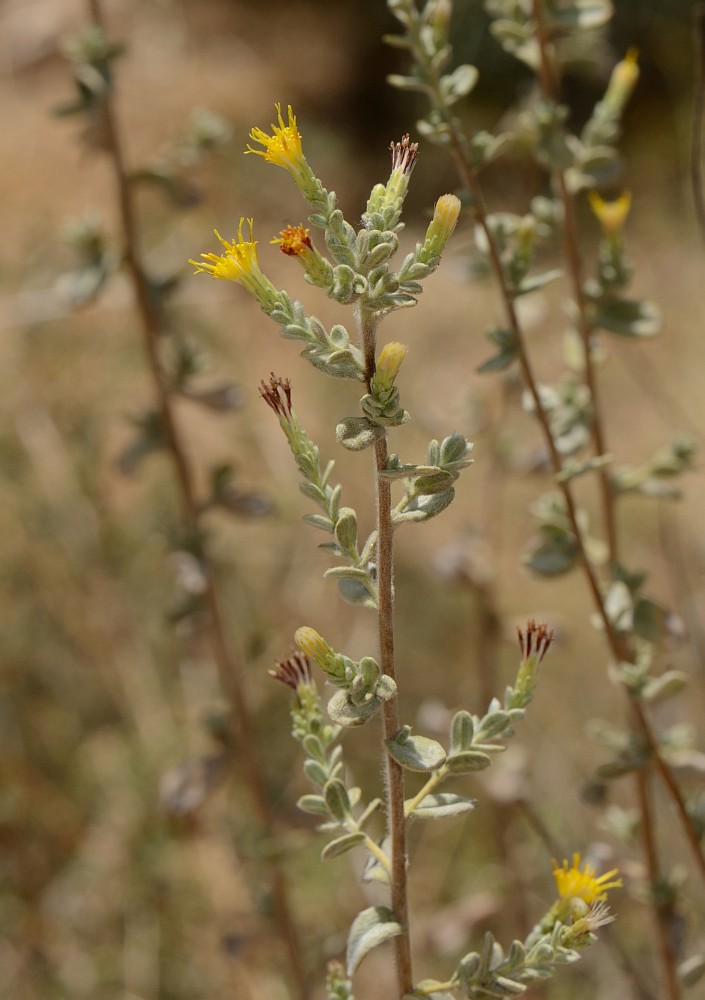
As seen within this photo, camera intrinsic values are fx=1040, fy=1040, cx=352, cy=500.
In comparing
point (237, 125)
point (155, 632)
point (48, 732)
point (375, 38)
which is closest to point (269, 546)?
point (155, 632)

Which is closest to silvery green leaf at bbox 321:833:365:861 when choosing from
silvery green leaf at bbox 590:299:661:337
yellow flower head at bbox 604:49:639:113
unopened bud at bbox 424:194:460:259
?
unopened bud at bbox 424:194:460:259

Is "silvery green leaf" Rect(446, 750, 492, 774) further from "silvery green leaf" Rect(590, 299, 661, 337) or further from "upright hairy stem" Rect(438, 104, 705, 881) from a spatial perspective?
"silvery green leaf" Rect(590, 299, 661, 337)

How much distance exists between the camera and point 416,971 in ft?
6.70

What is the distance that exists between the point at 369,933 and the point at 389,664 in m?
0.23

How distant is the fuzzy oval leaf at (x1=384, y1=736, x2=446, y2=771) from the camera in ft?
2.72

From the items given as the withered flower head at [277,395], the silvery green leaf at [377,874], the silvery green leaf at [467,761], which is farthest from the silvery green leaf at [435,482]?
the silvery green leaf at [377,874]

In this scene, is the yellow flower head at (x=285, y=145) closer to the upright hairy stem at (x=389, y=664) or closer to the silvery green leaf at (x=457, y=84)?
the upright hairy stem at (x=389, y=664)

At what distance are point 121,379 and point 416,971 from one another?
6.31ft

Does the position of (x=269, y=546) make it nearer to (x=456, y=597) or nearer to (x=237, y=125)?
(x=456, y=597)

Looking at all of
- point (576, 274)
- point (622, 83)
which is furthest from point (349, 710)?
point (622, 83)

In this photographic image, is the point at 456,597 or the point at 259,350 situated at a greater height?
the point at 259,350

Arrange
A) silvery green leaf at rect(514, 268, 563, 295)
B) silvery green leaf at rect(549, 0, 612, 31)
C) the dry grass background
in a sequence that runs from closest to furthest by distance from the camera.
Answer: silvery green leaf at rect(514, 268, 563, 295)
silvery green leaf at rect(549, 0, 612, 31)
the dry grass background

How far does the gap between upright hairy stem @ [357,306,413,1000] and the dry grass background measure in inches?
22.9

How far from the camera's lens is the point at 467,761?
0.88 m
